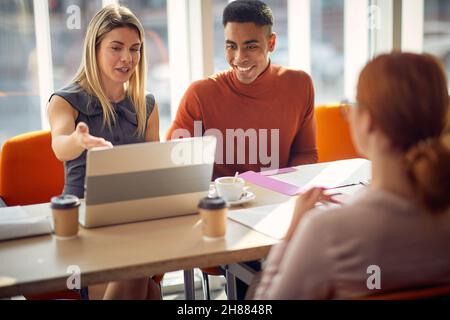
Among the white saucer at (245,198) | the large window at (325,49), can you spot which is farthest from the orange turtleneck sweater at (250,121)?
the large window at (325,49)

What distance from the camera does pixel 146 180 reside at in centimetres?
162

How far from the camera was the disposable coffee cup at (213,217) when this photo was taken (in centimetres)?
151

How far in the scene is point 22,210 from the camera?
1749 millimetres

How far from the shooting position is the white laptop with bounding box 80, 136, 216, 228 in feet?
5.08

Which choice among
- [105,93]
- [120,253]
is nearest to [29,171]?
[105,93]

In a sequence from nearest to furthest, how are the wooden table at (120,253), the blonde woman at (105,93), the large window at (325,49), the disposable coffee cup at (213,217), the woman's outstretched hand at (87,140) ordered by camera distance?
the wooden table at (120,253)
the disposable coffee cup at (213,217)
the woman's outstretched hand at (87,140)
the blonde woman at (105,93)
the large window at (325,49)

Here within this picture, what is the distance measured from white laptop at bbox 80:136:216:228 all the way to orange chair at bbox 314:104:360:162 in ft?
3.88

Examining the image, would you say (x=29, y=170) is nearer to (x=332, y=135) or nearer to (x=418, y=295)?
(x=332, y=135)

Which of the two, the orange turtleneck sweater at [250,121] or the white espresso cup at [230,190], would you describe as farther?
the orange turtleneck sweater at [250,121]

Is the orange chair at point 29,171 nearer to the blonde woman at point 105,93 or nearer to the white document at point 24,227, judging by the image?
the blonde woman at point 105,93

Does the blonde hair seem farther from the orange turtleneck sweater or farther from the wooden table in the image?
the wooden table

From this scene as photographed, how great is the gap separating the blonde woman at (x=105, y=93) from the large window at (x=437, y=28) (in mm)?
2017

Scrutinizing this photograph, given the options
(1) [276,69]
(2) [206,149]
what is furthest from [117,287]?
(1) [276,69]

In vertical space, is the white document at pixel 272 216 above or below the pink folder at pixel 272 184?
below
